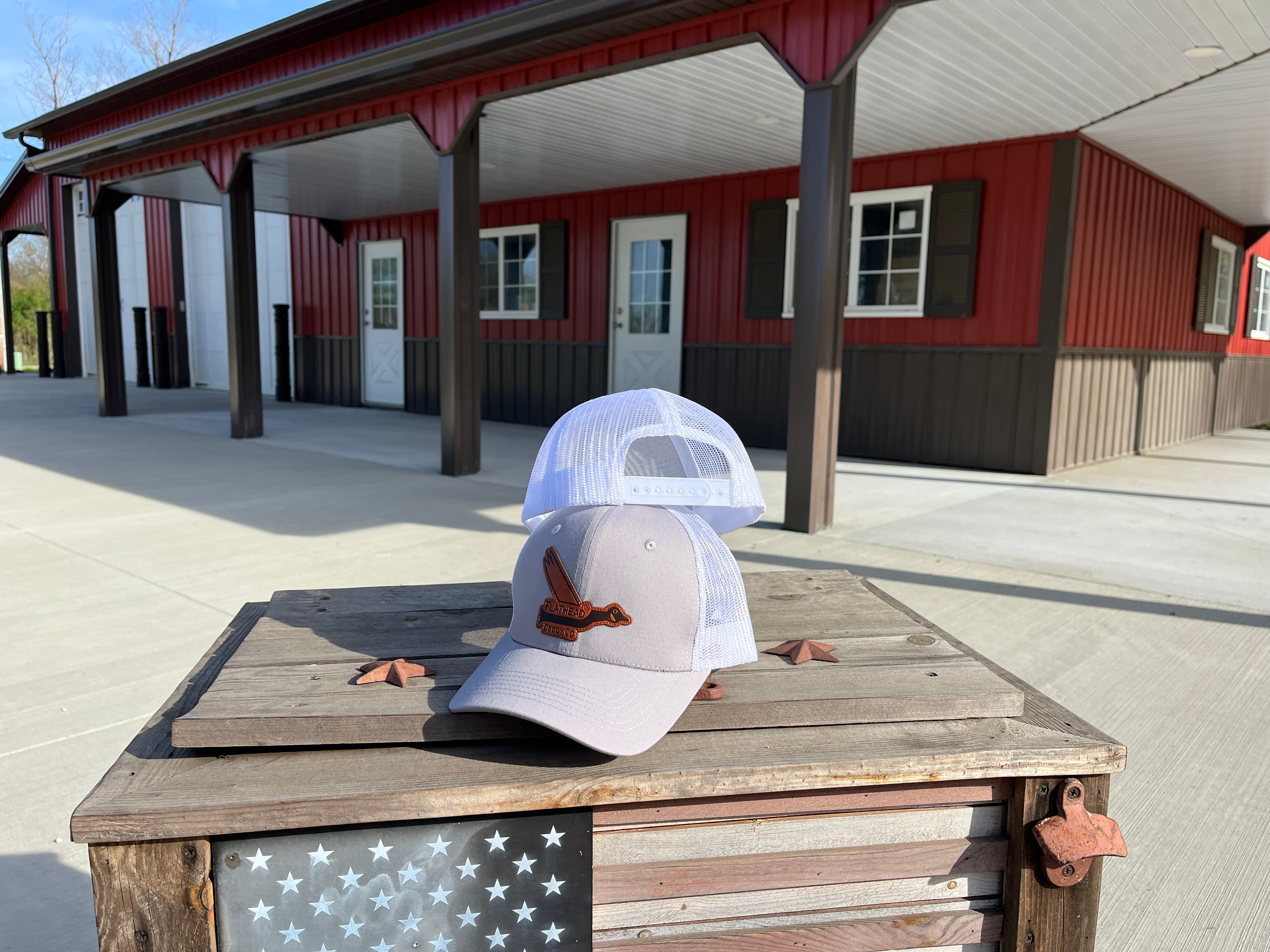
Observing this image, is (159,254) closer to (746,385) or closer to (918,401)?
(746,385)

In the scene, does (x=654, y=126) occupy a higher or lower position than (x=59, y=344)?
higher

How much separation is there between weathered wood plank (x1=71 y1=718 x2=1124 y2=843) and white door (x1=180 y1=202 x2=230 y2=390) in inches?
606

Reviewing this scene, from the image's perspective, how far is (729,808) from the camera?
1.11 metres

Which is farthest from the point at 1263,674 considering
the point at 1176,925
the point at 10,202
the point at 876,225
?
the point at 10,202

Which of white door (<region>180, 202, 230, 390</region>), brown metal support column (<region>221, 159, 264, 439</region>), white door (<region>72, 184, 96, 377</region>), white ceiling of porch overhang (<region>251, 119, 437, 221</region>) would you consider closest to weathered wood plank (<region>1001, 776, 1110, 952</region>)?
white ceiling of porch overhang (<region>251, 119, 437, 221</region>)

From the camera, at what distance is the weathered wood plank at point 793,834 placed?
1.10 meters

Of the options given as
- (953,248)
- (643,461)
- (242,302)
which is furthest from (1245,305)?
(643,461)

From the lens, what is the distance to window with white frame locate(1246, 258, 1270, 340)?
471 inches

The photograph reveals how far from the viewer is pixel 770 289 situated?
333 inches

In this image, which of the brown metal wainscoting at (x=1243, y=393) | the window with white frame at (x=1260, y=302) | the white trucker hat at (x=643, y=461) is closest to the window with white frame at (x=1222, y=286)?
the brown metal wainscoting at (x=1243, y=393)

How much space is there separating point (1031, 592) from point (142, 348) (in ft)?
53.5

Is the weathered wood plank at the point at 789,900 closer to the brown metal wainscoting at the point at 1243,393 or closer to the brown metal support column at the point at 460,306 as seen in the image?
the brown metal support column at the point at 460,306

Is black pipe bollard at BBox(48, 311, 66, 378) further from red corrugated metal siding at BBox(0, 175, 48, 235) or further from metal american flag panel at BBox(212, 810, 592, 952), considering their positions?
metal american flag panel at BBox(212, 810, 592, 952)

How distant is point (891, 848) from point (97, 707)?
2.21 m
